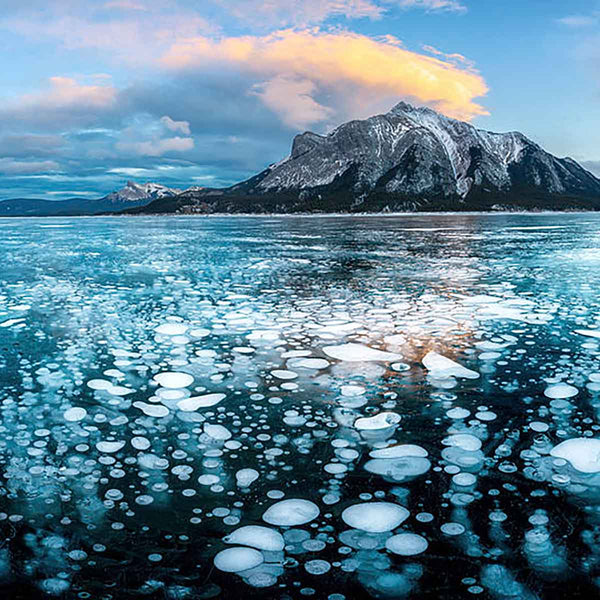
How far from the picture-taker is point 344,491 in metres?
4.12

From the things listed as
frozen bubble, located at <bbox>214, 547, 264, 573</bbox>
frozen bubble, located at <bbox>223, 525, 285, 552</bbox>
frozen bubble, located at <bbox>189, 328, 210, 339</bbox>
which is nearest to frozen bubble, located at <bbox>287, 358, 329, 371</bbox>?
frozen bubble, located at <bbox>189, 328, 210, 339</bbox>

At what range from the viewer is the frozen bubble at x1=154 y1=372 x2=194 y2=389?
662 centimetres

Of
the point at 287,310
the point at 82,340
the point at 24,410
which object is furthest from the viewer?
the point at 287,310

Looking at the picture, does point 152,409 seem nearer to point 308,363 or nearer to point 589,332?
point 308,363

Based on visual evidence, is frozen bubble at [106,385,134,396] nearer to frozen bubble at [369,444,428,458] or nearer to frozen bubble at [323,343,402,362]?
frozen bubble at [323,343,402,362]

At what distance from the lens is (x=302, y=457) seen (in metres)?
4.68

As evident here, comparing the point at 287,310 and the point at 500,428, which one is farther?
the point at 287,310

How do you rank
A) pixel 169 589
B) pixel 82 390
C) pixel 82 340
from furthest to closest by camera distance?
pixel 82 340 → pixel 82 390 → pixel 169 589

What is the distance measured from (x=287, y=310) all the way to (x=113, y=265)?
14156 mm

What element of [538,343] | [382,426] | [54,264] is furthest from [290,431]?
[54,264]

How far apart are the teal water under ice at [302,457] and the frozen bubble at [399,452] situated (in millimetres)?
24

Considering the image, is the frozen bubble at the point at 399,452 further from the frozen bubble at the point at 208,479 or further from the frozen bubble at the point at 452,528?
the frozen bubble at the point at 208,479

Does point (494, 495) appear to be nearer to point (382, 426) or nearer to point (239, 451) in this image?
point (382, 426)

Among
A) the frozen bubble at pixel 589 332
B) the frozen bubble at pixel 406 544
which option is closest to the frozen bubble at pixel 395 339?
the frozen bubble at pixel 589 332
